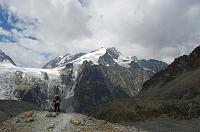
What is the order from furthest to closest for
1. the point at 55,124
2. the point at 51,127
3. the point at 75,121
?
1. the point at 75,121
2. the point at 55,124
3. the point at 51,127

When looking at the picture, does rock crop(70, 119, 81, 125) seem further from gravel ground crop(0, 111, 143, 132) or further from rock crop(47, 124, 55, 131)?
rock crop(47, 124, 55, 131)

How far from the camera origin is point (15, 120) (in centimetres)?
4459

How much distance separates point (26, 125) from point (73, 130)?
5.61 meters

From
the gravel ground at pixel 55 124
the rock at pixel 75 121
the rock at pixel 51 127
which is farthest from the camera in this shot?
the rock at pixel 75 121

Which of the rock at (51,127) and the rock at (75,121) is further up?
the rock at (75,121)

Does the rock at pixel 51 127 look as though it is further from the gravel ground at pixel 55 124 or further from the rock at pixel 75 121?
the rock at pixel 75 121

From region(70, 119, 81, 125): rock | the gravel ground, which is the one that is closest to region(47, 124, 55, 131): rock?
the gravel ground

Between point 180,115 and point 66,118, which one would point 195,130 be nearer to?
point 180,115

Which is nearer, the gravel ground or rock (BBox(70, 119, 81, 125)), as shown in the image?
the gravel ground

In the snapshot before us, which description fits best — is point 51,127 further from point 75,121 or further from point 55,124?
point 75,121

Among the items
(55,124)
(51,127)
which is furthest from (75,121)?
(51,127)

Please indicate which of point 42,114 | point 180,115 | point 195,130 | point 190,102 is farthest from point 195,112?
point 42,114

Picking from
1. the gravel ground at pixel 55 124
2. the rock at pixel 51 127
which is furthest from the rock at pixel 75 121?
the rock at pixel 51 127

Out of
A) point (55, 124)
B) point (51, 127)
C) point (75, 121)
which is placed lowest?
point (51, 127)
